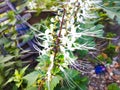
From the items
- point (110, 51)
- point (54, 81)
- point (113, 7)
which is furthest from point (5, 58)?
point (110, 51)

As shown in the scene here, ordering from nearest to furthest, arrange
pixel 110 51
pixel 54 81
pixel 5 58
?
pixel 54 81 → pixel 5 58 → pixel 110 51

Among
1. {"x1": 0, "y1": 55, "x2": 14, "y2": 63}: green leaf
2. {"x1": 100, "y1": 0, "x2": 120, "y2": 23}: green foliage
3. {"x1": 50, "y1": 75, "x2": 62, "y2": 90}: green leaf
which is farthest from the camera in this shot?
{"x1": 0, "y1": 55, "x2": 14, "y2": 63}: green leaf

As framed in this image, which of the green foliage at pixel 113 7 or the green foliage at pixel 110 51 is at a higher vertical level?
the green foliage at pixel 113 7

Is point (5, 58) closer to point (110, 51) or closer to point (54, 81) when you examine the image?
point (54, 81)

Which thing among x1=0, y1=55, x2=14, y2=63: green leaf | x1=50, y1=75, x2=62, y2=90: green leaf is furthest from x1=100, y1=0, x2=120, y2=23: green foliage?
x1=0, y1=55, x2=14, y2=63: green leaf

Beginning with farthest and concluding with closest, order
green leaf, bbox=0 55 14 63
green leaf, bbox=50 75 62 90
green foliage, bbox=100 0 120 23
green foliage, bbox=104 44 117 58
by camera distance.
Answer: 1. green foliage, bbox=104 44 117 58
2. green leaf, bbox=0 55 14 63
3. green foliage, bbox=100 0 120 23
4. green leaf, bbox=50 75 62 90

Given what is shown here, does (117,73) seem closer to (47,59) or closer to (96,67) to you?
(96,67)

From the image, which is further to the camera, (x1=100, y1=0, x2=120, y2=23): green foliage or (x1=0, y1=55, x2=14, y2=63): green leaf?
(x1=0, y1=55, x2=14, y2=63): green leaf

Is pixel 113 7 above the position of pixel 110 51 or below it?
above

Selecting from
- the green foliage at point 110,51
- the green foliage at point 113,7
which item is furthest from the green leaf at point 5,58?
the green foliage at point 110,51

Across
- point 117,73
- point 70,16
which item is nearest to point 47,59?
point 70,16

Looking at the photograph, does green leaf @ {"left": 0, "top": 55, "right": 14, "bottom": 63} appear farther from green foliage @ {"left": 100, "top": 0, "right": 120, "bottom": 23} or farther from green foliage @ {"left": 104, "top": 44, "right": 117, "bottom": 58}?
green foliage @ {"left": 104, "top": 44, "right": 117, "bottom": 58}

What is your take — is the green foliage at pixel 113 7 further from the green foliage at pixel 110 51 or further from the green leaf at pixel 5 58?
the green leaf at pixel 5 58
